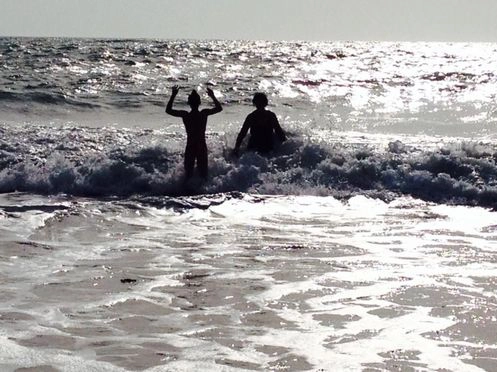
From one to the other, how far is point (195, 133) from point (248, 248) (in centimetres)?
403

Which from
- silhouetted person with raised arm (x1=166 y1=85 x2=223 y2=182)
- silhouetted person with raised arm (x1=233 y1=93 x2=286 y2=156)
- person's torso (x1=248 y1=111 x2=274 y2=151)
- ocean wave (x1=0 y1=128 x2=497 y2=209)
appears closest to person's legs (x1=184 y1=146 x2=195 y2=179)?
silhouetted person with raised arm (x1=166 y1=85 x2=223 y2=182)

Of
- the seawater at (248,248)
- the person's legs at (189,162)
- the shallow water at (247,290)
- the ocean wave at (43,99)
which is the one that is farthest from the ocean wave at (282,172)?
the ocean wave at (43,99)

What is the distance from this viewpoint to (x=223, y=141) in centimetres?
1412

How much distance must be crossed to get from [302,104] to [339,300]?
62.0ft

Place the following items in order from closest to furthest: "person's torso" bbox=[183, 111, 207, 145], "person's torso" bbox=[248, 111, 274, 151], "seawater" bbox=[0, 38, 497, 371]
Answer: "seawater" bbox=[0, 38, 497, 371]
"person's torso" bbox=[183, 111, 207, 145]
"person's torso" bbox=[248, 111, 274, 151]

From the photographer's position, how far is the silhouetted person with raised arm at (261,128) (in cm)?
1203

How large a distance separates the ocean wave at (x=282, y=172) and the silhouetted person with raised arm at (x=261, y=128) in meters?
0.26

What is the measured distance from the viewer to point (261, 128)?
12508mm

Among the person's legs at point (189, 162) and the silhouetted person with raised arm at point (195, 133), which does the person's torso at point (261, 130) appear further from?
the person's legs at point (189, 162)

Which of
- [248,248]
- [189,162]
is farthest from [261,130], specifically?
[248,248]

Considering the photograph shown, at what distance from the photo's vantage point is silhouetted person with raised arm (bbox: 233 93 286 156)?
12.0m

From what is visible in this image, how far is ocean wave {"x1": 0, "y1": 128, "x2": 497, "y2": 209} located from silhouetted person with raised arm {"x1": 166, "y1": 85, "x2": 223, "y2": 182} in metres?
0.23

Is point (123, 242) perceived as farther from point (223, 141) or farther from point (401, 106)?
point (401, 106)

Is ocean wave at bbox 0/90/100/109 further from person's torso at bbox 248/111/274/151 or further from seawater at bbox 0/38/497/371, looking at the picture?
person's torso at bbox 248/111/274/151
